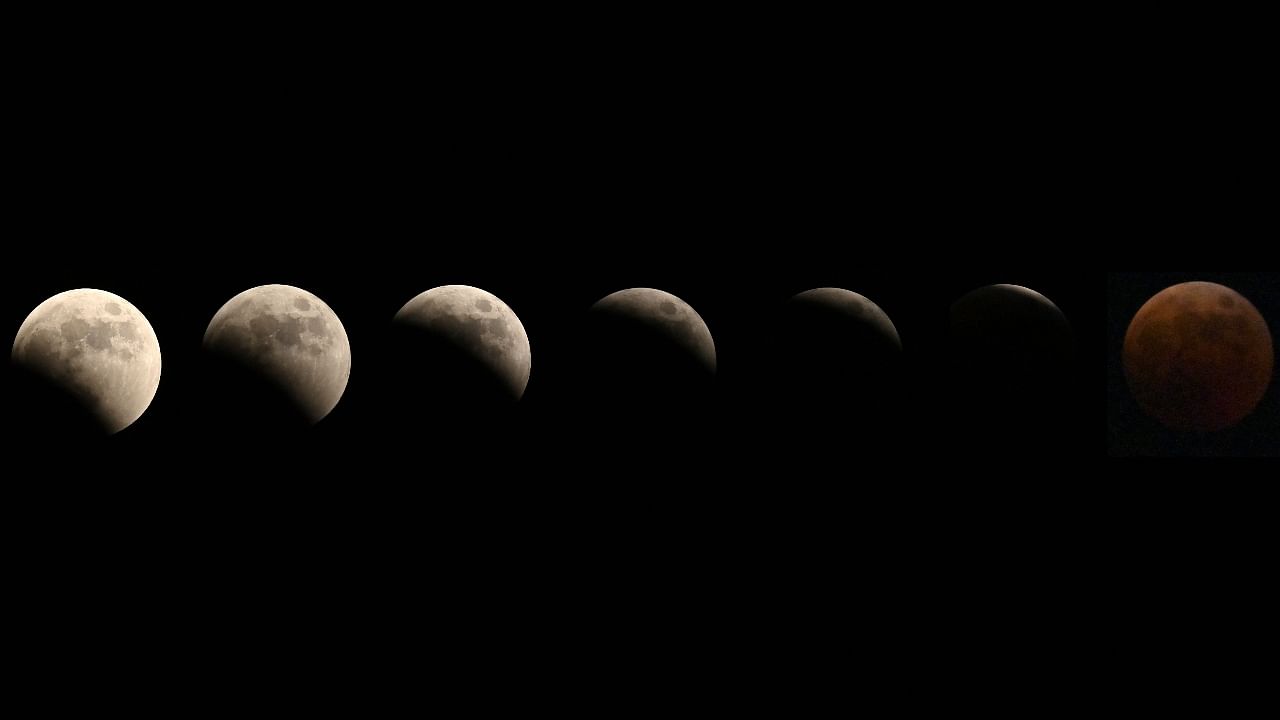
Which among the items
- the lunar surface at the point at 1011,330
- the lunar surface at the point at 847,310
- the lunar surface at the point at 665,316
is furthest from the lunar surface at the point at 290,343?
the lunar surface at the point at 1011,330

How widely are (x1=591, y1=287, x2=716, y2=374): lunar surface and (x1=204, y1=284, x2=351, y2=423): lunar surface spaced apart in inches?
116

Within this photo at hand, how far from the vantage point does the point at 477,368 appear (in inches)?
477

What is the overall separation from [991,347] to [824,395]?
2012 millimetres

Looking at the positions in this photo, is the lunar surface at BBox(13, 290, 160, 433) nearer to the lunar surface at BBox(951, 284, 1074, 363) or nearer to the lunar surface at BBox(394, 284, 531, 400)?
the lunar surface at BBox(394, 284, 531, 400)

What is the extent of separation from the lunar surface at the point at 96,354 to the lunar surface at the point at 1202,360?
36.3 feet

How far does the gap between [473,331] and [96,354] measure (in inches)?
155

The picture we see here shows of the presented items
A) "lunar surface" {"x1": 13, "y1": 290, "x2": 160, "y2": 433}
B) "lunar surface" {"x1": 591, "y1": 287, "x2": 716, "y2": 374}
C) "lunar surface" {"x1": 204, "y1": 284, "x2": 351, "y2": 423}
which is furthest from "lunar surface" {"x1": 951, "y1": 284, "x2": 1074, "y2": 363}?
"lunar surface" {"x1": 13, "y1": 290, "x2": 160, "y2": 433}

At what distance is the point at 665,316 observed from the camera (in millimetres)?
12344

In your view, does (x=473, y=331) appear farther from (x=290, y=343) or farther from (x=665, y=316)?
(x=665, y=316)

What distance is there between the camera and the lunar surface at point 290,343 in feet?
38.1

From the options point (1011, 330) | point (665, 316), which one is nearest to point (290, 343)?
point (665, 316)

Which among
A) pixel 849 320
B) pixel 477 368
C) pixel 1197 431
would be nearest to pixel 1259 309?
pixel 1197 431

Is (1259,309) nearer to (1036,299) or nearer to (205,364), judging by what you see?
(1036,299)

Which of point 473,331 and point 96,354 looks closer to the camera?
point 96,354
